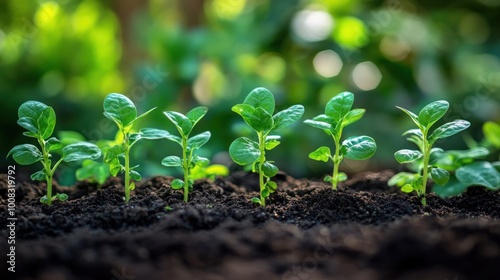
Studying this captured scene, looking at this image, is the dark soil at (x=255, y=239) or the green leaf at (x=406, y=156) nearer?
the dark soil at (x=255, y=239)

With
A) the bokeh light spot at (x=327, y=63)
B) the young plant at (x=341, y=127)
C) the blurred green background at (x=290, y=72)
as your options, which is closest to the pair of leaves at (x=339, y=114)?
the young plant at (x=341, y=127)

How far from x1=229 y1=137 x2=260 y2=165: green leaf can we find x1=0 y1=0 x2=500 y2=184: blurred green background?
4.08 feet

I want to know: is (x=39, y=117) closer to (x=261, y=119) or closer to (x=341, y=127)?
(x=261, y=119)

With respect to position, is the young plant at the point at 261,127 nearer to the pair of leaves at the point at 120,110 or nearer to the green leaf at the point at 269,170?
the green leaf at the point at 269,170

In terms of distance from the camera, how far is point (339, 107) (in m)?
1.20

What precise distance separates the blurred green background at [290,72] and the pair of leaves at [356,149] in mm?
1234

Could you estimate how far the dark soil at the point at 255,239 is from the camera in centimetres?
76

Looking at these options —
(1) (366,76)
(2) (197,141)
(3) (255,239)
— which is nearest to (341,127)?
(2) (197,141)

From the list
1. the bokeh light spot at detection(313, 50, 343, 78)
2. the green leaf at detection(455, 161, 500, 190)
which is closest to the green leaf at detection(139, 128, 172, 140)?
the green leaf at detection(455, 161, 500, 190)

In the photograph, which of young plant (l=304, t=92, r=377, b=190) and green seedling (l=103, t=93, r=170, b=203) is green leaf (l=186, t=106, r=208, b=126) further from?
young plant (l=304, t=92, r=377, b=190)

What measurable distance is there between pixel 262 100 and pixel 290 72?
2.21 m

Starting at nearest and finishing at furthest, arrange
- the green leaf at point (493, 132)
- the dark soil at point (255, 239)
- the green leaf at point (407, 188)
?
1. the dark soil at point (255, 239)
2. the green leaf at point (407, 188)
3. the green leaf at point (493, 132)

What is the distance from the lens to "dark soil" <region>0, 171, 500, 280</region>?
30.1 inches

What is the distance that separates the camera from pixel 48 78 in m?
4.12
